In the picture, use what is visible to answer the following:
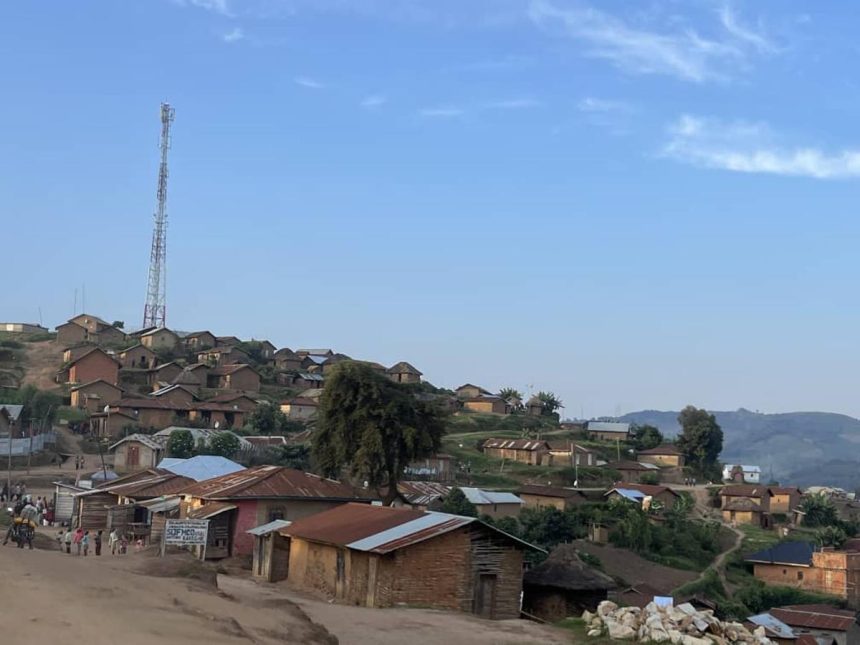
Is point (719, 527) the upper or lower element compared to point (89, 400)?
lower

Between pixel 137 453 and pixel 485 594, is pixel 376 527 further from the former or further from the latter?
pixel 137 453

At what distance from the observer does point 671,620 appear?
19.9 metres

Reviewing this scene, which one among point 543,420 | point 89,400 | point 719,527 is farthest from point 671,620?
point 543,420

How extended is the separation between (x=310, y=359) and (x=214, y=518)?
68.4 metres

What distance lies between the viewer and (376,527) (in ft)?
80.5

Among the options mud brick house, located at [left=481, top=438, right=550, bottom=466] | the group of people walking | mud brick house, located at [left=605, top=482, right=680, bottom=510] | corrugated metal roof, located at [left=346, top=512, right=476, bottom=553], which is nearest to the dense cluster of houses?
mud brick house, located at [left=481, top=438, right=550, bottom=466]

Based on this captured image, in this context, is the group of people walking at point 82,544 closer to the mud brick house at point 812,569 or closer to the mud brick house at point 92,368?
the mud brick house at point 812,569

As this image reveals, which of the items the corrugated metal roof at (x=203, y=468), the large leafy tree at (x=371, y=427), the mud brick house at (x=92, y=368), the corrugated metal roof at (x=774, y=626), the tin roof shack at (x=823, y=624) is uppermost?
the mud brick house at (x=92, y=368)

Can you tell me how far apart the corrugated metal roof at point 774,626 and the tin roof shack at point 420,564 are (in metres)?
14.0

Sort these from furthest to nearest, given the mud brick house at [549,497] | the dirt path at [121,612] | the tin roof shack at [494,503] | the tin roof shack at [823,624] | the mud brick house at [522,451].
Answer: the mud brick house at [522,451], the mud brick house at [549,497], the tin roof shack at [494,503], the tin roof shack at [823,624], the dirt path at [121,612]

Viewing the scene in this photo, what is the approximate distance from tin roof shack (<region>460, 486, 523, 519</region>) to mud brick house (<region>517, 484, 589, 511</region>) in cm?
348

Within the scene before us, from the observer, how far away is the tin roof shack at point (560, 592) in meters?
26.2

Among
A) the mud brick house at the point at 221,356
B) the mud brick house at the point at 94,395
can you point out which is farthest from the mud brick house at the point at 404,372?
the mud brick house at the point at 94,395

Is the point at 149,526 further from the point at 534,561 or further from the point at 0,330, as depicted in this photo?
the point at 0,330
